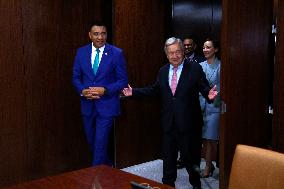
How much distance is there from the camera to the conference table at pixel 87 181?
5.61ft

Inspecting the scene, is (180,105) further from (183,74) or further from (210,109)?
(210,109)

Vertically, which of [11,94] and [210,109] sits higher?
[11,94]

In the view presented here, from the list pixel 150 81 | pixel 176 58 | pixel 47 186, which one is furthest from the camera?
pixel 150 81

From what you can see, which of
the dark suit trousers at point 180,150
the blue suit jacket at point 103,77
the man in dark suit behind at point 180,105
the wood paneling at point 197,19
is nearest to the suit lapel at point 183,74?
the man in dark suit behind at point 180,105

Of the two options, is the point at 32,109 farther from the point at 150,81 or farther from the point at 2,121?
the point at 150,81

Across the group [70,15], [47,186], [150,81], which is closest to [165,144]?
[150,81]

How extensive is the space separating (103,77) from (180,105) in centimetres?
92

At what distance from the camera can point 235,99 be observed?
3.25 meters

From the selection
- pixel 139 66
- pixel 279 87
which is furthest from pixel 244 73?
pixel 139 66

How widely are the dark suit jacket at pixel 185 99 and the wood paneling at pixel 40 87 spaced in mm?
1304

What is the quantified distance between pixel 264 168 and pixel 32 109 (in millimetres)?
2902

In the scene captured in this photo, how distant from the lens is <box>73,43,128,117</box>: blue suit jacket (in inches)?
158

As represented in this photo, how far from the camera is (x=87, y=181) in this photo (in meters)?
1.78

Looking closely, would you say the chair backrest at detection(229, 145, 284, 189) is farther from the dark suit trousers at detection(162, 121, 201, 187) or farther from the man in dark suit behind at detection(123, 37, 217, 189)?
the dark suit trousers at detection(162, 121, 201, 187)
